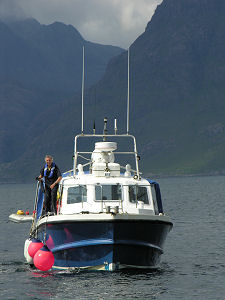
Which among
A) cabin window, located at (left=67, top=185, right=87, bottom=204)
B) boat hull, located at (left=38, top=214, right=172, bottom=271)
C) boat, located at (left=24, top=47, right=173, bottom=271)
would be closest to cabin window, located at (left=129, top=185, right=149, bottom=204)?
boat, located at (left=24, top=47, right=173, bottom=271)

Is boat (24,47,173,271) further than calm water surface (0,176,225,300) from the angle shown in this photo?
Yes

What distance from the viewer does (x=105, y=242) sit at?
2261 centimetres

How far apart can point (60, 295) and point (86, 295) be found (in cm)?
93

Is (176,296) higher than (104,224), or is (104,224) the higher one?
(104,224)

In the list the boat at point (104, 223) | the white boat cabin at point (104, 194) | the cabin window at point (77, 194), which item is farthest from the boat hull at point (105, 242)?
the cabin window at point (77, 194)

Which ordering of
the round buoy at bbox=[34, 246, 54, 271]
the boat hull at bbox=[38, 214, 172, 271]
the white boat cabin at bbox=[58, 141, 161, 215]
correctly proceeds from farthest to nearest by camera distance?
the white boat cabin at bbox=[58, 141, 161, 215] < the round buoy at bbox=[34, 246, 54, 271] < the boat hull at bbox=[38, 214, 172, 271]

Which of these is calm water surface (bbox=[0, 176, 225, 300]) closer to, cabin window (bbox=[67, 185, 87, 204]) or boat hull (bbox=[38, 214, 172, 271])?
boat hull (bbox=[38, 214, 172, 271])

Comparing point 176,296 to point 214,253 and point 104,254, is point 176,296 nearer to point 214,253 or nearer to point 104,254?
point 104,254

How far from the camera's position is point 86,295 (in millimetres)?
20844

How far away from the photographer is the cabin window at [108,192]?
2466 centimetres

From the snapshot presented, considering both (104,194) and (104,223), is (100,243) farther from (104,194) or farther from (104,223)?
(104,194)

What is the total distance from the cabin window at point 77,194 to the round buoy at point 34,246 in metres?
2.05

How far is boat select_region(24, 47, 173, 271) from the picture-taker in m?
22.6

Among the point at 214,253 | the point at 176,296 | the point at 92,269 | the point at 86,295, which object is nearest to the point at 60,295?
the point at 86,295
